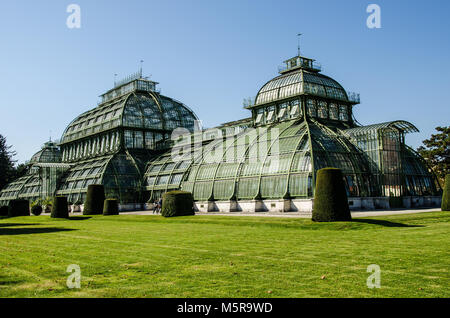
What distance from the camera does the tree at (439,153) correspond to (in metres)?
66.3

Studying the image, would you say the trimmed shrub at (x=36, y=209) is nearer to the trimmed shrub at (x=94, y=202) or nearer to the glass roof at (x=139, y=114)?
the trimmed shrub at (x=94, y=202)

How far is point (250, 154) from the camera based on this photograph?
50844 millimetres

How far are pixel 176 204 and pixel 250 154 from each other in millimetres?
14157

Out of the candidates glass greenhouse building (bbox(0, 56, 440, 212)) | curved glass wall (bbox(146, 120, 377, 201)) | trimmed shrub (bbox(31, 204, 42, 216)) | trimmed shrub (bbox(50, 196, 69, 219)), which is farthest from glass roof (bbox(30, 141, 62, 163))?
trimmed shrub (bbox(50, 196, 69, 219))

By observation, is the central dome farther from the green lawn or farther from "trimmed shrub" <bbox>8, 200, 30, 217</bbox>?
the green lawn

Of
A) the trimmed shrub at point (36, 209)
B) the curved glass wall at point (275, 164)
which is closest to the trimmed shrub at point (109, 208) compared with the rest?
the curved glass wall at point (275, 164)

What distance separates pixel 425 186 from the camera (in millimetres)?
52031

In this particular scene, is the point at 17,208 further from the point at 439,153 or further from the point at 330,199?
the point at 439,153

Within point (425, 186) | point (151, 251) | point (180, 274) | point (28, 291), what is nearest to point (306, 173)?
point (425, 186)

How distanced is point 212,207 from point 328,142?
1631cm

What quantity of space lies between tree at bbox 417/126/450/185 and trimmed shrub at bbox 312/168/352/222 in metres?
45.0

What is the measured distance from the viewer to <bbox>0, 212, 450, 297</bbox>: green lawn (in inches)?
402

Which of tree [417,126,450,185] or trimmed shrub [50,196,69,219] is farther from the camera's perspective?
tree [417,126,450,185]

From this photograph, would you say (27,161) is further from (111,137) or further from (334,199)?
(334,199)
